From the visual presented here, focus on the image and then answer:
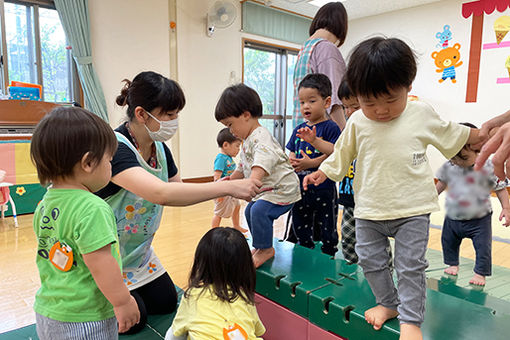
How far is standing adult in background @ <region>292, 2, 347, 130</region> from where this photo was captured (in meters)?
1.96

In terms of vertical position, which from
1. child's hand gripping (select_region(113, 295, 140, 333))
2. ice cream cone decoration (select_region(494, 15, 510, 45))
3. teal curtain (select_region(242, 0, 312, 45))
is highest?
teal curtain (select_region(242, 0, 312, 45))

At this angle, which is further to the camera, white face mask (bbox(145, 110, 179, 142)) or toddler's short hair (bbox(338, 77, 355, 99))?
toddler's short hair (bbox(338, 77, 355, 99))

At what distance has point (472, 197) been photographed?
63cm

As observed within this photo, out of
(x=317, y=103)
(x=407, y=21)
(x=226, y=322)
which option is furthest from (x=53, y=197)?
(x=407, y=21)

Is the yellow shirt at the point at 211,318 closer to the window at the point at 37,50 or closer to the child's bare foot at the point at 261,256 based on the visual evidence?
the child's bare foot at the point at 261,256

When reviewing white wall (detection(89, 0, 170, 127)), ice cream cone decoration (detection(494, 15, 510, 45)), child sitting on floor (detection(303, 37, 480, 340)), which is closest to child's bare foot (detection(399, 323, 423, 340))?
child sitting on floor (detection(303, 37, 480, 340))

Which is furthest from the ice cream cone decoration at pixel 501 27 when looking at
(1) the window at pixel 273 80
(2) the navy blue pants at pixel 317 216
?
(2) the navy blue pants at pixel 317 216

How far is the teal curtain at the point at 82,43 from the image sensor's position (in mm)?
4262

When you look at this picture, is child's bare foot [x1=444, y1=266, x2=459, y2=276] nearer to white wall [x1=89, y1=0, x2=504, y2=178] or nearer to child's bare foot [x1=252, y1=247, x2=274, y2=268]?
child's bare foot [x1=252, y1=247, x2=274, y2=268]

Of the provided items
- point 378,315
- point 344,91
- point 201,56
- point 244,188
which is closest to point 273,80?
point 201,56

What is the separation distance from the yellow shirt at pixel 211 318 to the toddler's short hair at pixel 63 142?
1.74 ft

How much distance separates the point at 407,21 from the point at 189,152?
454cm

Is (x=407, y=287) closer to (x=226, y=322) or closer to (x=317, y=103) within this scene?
(x=226, y=322)

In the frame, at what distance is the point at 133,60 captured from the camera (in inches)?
191
